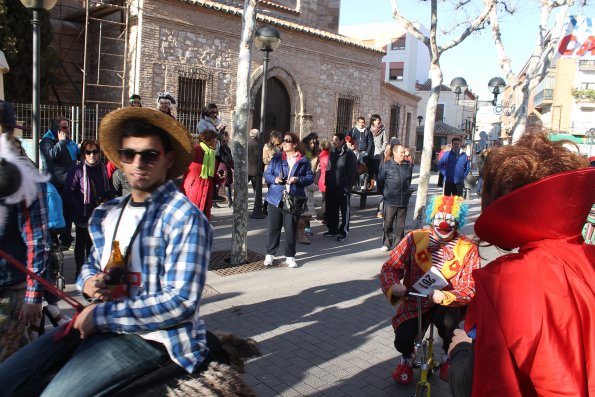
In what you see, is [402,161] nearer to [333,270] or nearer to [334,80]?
[333,270]

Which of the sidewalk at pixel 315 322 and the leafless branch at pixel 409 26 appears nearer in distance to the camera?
the sidewalk at pixel 315 322

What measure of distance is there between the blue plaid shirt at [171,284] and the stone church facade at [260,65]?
14716 millimetres

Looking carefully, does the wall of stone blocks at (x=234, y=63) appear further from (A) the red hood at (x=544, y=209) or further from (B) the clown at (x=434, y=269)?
(A) the red hood at (x=544, y=209)

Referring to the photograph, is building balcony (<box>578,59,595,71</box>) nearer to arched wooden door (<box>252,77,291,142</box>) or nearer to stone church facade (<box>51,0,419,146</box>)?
stone church facade (<box>51,0,419,146</box>)

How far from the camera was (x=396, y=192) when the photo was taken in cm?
891

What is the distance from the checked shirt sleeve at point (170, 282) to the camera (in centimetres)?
199

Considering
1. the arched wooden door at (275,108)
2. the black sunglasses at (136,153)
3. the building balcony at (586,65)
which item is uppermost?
the building balcony at (586,65)

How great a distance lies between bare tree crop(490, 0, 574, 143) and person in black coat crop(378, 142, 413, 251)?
5.14m

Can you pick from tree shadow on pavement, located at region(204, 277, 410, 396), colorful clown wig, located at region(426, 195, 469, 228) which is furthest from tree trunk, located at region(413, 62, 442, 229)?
colorful clown wig, located at region(426, 195, 469, 228)

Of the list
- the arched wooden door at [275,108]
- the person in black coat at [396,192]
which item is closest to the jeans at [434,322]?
the person in black coat at [396,192]

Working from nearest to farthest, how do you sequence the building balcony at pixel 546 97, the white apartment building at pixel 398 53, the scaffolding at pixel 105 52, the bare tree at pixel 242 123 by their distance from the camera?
the bare tree at pixel 242 123, the scaffolding at pixel 105 52, the white apartment building at pixel 398 53, the building balcony at pixel 546 97

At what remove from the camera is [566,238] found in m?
1.83

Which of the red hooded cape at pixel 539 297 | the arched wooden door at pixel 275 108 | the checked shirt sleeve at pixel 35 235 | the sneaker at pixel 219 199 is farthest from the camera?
the arched wooden door at pixel 275 108

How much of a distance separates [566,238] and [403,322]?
2.40 meters
